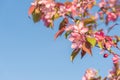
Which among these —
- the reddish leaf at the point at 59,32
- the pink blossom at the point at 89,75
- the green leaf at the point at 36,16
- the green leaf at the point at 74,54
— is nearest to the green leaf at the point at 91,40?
the green leaf at the point at 74,54

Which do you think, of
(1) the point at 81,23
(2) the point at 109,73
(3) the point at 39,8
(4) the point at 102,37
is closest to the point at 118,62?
(2) the point at 109,73

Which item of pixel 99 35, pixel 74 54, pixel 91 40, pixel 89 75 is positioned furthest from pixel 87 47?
pixel 89 75

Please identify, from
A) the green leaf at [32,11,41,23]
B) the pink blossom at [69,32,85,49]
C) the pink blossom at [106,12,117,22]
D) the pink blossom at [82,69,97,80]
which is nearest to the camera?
the pink blossom at [69,32,85,49]

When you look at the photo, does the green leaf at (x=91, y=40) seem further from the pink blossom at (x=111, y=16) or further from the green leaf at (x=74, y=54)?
the pink blossom at (x=111, y=16)

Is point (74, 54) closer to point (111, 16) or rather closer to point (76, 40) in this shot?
point (76, 40)

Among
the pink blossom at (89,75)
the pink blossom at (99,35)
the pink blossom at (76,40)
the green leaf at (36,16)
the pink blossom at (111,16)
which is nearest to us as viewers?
the pink blossom at (76,40)

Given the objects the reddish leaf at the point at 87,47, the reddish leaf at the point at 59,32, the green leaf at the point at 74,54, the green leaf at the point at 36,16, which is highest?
the green leaf at the point at 36,16

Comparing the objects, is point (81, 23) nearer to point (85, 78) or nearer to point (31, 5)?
point (31, 5)

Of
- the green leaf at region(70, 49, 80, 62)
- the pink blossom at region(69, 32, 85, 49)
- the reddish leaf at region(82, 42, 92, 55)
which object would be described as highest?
the pink blossom at region(69, 32, 85, 49)

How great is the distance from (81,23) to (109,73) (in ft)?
3.89

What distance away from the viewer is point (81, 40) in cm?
394

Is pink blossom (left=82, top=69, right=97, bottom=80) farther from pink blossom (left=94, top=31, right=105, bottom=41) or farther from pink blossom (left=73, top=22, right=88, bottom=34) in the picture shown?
pink blossom (left=73, top=22, right=88, bottom=34)

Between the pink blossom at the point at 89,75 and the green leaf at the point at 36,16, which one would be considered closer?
the green leaf at the point at 36,16

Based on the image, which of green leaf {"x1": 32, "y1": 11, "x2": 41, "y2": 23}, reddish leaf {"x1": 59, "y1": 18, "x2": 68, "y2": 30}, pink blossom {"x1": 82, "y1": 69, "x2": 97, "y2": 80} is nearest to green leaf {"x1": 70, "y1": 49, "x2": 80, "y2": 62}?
reddish leaf {"x1": 59, "y1": 18, "x2": 68, "y2": 30}
